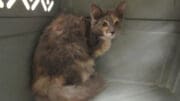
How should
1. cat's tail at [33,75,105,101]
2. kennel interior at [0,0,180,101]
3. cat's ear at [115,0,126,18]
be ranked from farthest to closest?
cat's ear at [115,0,126,18] < kennel interior at [0,0,180,101] < cat's tail at [33,75,105,101]

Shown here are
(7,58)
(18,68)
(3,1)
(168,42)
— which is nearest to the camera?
(3,1)

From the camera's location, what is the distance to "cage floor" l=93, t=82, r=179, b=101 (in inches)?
62.9

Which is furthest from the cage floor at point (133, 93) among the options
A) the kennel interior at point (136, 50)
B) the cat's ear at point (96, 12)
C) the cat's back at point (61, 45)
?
the cat's ear at point (96, 12)

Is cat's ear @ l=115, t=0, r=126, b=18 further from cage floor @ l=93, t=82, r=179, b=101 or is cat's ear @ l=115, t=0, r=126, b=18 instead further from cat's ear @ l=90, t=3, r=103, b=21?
cage floor @ l=93, t=82, r=179, b=101

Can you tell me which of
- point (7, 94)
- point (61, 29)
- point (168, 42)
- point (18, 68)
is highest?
point (61, 29)

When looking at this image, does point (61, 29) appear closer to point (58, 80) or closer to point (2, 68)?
point (58, 80)

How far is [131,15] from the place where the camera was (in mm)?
1840

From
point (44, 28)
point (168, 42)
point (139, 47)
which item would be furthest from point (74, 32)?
point (168, 42)

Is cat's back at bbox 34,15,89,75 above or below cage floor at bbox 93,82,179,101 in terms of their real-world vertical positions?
above

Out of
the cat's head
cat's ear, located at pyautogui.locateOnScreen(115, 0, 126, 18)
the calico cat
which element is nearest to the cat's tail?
the calico cat

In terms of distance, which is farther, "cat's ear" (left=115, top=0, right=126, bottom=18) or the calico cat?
"cat's ear" (left=115, top=0, right=126, bottom=18)

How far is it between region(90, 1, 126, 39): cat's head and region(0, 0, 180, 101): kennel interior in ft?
0.62

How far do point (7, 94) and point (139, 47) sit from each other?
914 millimetres

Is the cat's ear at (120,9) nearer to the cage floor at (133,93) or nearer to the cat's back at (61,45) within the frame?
the cat's back at (61,45)
